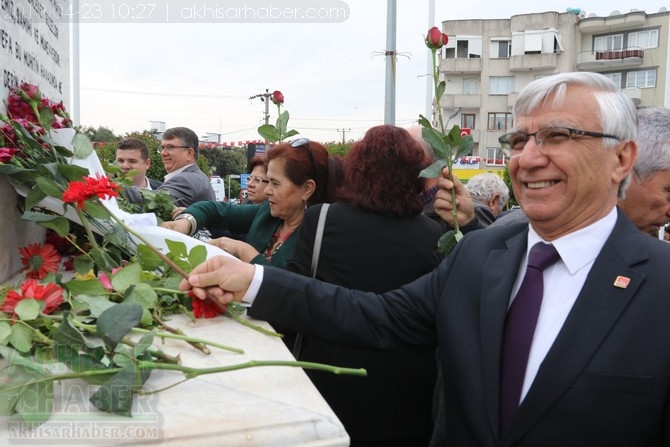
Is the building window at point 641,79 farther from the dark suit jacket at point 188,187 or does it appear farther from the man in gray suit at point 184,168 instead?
the dark suit jacket at point 188,187

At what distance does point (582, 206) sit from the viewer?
1557 mm

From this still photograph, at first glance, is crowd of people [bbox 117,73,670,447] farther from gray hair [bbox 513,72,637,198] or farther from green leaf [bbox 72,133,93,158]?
green leaf [bbox 72,133,93,158]

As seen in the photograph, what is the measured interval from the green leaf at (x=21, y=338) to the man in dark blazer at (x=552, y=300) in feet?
1.49

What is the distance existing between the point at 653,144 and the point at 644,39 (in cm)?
4615

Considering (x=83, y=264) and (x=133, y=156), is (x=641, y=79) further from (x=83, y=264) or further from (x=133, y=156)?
(x=83, y=264)

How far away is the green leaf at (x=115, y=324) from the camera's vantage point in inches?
42.1

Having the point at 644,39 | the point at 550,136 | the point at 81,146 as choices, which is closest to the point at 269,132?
the point at 81,146

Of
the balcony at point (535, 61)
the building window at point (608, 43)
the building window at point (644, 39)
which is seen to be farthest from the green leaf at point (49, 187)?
the building window at point (608, 43)

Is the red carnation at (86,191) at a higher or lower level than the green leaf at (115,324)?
higher

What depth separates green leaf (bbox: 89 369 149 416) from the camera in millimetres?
1032

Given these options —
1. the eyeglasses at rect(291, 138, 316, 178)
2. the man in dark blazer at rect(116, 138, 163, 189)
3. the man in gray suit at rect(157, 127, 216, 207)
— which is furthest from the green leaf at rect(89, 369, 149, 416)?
the man in dark blazer at rect(116, 138, 163, 189)

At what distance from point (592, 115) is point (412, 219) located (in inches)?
40.9

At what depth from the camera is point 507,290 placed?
1.60 m

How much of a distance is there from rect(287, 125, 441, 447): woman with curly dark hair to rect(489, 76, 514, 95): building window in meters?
44.6
